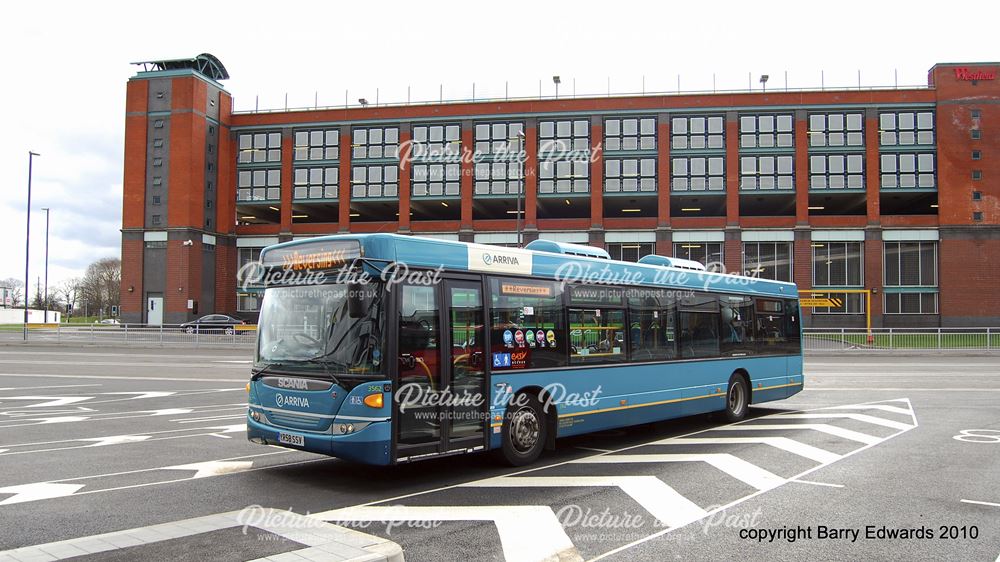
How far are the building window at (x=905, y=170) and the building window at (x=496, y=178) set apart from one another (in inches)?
1048

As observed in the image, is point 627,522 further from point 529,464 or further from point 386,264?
point 386,264

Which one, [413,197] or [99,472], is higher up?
[413,197]

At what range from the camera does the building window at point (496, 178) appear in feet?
182

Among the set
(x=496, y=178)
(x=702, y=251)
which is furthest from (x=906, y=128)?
(x=496, y=178)

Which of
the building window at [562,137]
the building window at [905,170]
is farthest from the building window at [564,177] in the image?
the building window at [905,170]

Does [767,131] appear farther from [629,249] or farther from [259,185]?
[259,185]

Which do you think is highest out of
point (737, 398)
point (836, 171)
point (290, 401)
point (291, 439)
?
point (836, 171)

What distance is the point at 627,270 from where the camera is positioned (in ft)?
39.5

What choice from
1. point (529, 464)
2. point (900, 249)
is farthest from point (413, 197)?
point (529, 464)

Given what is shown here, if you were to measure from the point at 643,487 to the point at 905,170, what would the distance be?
5330 cm

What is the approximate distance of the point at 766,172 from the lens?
53406 millimetres

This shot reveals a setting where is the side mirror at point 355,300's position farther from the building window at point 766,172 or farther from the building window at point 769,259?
the building window at point 766,172

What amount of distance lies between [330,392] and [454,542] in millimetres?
2643

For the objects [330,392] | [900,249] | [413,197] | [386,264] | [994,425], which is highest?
[413,197]
